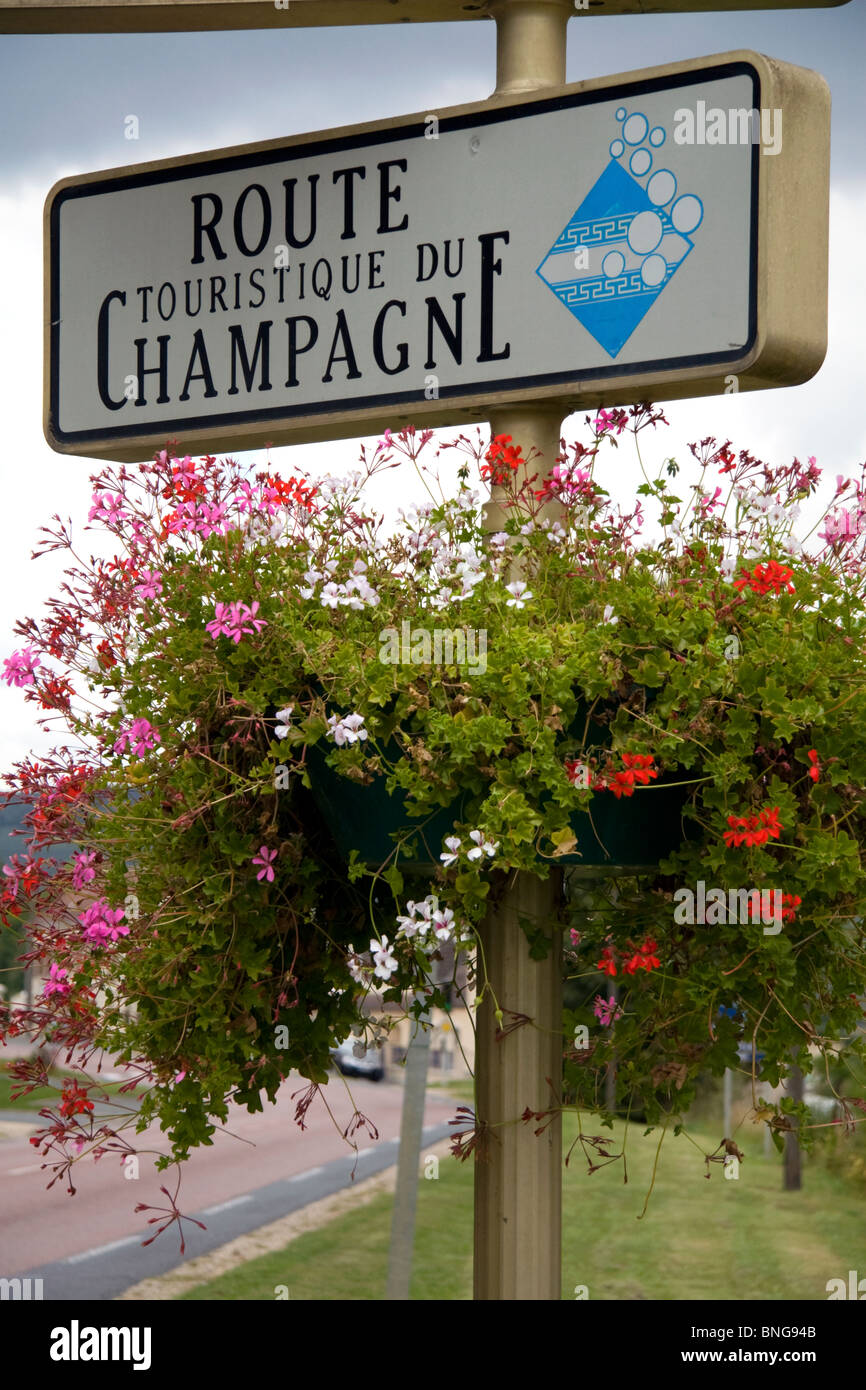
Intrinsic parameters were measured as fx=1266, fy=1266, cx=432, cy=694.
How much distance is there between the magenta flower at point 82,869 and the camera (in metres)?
1.55

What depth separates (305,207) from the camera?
1.69 metres

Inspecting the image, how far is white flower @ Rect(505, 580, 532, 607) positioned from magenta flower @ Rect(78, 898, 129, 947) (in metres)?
0.57

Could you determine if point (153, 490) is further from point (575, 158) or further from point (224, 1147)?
point (224, 1147)

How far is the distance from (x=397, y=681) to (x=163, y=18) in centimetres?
116

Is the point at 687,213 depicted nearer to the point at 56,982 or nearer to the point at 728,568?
the point at 728,568

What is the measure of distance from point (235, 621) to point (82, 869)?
41 centimetres

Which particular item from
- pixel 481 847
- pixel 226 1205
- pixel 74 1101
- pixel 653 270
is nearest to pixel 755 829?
Answer: pixel 481 847

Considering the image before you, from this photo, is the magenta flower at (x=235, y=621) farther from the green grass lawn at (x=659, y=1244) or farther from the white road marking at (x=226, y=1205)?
the white road marking at (x=226, y=1205)

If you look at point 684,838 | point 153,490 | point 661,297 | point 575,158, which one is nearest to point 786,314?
point 661,297

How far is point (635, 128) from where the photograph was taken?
4.83 feet

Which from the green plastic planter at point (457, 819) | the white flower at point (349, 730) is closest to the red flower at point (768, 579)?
the green plastic planter at point (457, 819)

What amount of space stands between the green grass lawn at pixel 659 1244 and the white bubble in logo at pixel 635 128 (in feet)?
28.5

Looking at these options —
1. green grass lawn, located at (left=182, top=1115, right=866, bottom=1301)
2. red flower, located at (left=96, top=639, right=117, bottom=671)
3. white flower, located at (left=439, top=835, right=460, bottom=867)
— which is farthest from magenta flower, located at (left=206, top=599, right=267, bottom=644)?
green grass lawn, located at (left=182, top=1115, right=866, bottom=1301)

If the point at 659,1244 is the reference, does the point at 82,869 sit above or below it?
above
